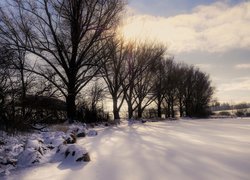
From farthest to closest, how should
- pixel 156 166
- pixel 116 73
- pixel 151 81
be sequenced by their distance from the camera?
1. pixel 151 81
2. pixel 116 73
3. pixel 156 166

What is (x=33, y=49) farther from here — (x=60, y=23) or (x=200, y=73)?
(x=200, y=73)

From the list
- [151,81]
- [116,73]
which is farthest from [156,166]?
[151,81]

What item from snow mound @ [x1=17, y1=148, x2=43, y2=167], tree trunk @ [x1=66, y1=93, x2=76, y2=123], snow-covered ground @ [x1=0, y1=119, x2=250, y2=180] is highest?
tree trunk @ [x1=66, y1=93, x2=76, y2=123]

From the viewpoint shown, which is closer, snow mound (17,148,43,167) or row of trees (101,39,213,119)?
snow mound (17,148,43,167)

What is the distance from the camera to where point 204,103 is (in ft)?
168

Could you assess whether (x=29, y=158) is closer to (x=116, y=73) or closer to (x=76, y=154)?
(x=76, y=154)

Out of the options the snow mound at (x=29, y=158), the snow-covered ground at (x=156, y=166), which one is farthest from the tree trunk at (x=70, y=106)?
the snow mound at (x=29, y=158)

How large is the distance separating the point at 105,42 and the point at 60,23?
383 cm

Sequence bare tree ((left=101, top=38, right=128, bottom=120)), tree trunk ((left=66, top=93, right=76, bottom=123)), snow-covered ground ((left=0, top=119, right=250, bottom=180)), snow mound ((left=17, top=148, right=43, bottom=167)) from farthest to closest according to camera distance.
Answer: bare tree ((left=101, top=38, right=128, bottom=120)) < tree trunk ((left=66, top=93, right=76, bottom=123)) < snow mound ((left=17, top=148, right=43, bottom=167)) < snow-covered ground ((left=0, top=119, right=250, bottom=180))

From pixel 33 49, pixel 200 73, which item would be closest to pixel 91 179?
pixel 33 49

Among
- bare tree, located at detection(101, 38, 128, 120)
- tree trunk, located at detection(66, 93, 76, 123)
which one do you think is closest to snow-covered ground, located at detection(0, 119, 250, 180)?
tree trunk, located at detection(66, 93, 76, 123)

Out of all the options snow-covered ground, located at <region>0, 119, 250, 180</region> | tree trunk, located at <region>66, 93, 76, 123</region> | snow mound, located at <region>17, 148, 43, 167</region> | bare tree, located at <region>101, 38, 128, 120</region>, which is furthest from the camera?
bare tree, located at <region>101, 38, 128, 120</region>

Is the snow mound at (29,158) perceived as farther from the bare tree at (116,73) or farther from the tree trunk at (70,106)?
the bare tree at (116,73)

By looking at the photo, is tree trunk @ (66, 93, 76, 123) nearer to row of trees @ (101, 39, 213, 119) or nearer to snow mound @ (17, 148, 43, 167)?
row of trees @ (101, 39, 213, 119)
